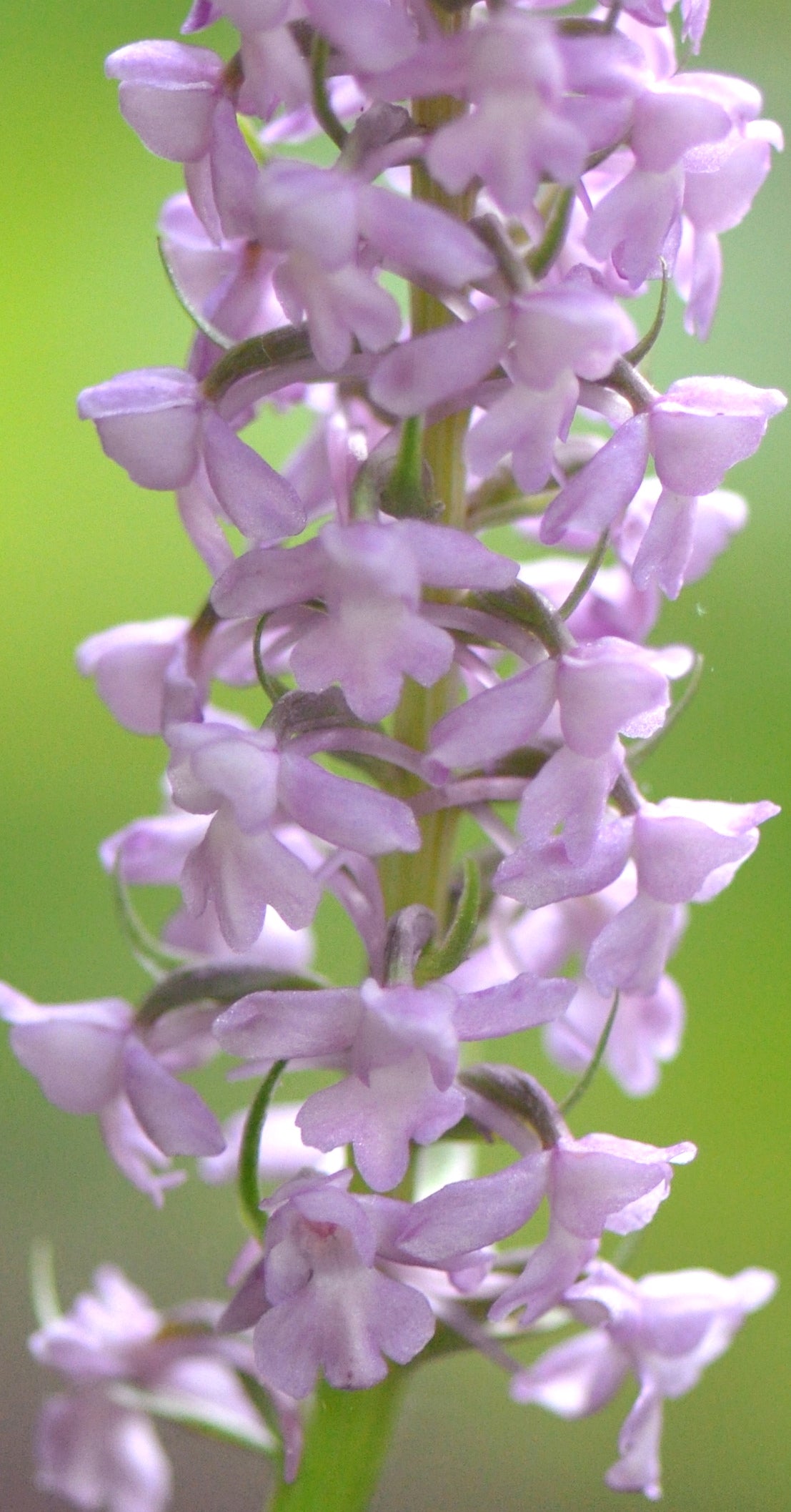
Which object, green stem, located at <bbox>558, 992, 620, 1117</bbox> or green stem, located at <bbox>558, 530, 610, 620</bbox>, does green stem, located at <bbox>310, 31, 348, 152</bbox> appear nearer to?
green stem, located at <bbox>558, 530, 610, 620</bbox>

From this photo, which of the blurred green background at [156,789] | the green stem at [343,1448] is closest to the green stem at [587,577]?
the green stem at [343,1448]

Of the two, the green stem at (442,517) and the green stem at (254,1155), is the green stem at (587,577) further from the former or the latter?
the green stem at (254,1155)

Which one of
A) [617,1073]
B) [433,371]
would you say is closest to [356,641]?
[433,371]

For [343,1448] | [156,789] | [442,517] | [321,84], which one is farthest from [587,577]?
[156,789]

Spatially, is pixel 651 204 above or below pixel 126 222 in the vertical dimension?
above

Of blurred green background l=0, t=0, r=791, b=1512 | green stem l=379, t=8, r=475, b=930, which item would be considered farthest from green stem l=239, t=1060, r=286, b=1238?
blurred green background l=0, t=0, r=791, b=1512

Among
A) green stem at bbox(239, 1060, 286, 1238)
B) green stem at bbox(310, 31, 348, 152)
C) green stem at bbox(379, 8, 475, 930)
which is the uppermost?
green stem at bbox(310, 31, 348, 152)

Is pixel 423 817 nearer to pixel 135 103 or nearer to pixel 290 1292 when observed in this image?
pixel 290 1292
